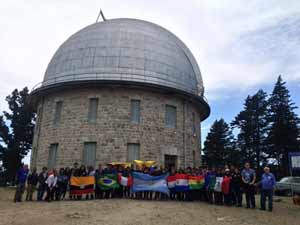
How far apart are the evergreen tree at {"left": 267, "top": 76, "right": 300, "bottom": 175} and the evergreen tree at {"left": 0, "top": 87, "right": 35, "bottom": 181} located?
85.1ft

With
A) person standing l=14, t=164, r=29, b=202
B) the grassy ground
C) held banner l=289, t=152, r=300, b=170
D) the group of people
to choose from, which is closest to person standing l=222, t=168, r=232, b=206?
the group of people

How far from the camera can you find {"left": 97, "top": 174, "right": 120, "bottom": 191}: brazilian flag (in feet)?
39.7

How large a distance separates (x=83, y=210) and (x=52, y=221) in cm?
176

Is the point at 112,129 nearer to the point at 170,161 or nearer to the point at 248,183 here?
the point at 170,161

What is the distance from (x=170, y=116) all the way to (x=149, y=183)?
7.41 metres

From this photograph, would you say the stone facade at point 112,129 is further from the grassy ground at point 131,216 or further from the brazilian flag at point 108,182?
the grassy ground at point 131,216

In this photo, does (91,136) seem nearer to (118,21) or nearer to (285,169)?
(118,21)

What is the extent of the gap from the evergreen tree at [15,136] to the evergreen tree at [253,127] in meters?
24.2

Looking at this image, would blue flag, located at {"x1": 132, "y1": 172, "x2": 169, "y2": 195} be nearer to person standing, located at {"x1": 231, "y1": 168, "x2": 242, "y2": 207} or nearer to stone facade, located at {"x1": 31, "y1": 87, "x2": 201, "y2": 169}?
person standing, located at {"x1": 231, "y1": 168, "x2": 242, "y2": 207}

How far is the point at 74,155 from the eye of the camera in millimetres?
17078

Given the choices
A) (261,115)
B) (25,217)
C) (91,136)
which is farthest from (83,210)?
(261,115)

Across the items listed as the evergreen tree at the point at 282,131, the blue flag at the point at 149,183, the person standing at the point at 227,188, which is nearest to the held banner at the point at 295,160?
the person standing at the point at 227,188

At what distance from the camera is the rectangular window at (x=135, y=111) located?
58.2 feet

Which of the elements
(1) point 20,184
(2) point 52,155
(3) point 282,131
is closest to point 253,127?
(3) point 282,131
